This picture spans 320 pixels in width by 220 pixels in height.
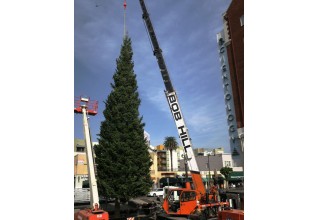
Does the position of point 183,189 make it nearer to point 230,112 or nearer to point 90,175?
point 90,175

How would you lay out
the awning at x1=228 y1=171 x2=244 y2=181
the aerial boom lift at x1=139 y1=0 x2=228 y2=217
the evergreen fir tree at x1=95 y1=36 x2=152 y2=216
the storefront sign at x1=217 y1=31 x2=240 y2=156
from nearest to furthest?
the aerial boom lift at x1=139 y1=0 x2=228 y2=217 < the evergreen fir tree at x1=95 y1=36 x2=152 y2=216 < the storefront sign at x1=217 y1=31 x2=240 y2=156 < the awning at x1=228 y1=171 x2=244 y2=181

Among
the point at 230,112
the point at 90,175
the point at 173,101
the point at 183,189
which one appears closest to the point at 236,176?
the point at 230,112

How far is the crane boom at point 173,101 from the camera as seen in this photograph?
9.50 metres

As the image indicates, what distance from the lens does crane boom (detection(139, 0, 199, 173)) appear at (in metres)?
9.50

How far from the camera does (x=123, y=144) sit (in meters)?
11.5

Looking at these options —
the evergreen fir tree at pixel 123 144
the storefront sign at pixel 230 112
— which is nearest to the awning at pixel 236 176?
the storefront sign at pixel 230 112

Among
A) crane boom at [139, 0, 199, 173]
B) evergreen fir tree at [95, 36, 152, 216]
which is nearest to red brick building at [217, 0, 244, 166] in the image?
crane boom at [139, 0, 199, 173]

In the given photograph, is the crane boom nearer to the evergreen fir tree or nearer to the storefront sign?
the evergreen fir tree
